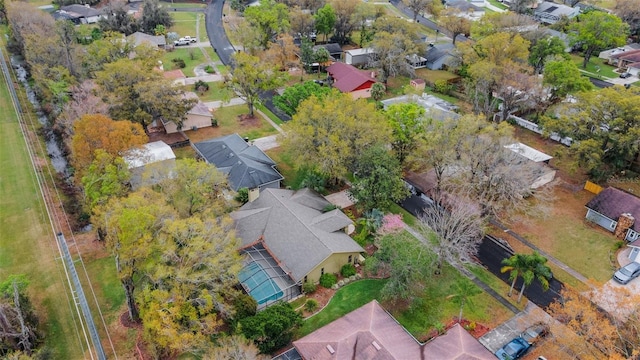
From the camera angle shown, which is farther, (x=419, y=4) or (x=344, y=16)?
(x=419, y=4)

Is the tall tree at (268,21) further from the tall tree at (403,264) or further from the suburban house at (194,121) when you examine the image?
the tall tree at (403,264)

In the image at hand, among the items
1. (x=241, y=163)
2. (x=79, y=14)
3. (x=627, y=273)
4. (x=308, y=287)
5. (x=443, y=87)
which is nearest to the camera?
(x=308, y=287)

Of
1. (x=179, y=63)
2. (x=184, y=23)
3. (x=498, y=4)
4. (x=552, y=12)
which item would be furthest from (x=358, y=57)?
(x=498, y=4)

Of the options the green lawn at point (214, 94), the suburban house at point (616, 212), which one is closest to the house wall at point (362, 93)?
the green lawn at point (214, 94)

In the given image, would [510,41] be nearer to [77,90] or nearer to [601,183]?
[601,183]

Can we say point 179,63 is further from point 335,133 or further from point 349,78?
point 335,133
